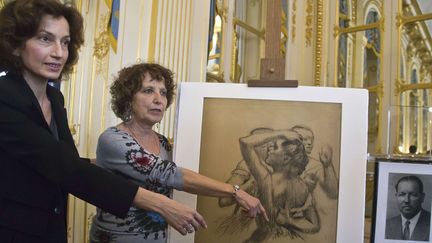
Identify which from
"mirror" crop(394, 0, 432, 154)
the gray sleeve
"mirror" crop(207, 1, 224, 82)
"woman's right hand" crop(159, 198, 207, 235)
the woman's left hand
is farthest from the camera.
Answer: "mirror" crop(394, 0, 432, 154)

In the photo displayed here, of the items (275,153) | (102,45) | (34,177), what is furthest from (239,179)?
(102,45)

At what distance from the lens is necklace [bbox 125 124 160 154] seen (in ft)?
4.68

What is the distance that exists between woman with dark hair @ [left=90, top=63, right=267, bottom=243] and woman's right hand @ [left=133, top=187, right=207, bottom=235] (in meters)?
0.02

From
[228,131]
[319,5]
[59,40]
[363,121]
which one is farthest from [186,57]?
[319,5]

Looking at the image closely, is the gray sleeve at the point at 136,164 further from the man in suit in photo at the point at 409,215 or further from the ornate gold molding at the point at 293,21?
the ornate gold molding at the point at 293,21

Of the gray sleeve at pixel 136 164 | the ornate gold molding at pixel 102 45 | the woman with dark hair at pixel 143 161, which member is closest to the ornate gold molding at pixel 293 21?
the ornate gold molding at pixel 102 45

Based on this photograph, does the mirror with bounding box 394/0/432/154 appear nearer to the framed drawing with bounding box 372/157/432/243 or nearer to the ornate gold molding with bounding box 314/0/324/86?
the ornate gold molding with bounding box 314/0/324/86

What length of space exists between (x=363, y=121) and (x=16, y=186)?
3.48 feet

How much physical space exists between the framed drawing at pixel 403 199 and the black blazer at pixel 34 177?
86 cm

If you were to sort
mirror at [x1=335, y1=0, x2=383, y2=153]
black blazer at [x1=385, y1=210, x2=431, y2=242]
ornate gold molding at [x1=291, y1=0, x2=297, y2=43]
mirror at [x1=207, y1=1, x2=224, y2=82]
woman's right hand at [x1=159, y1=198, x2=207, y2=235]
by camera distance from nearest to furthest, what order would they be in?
woman's right hand at [x1=159, y1=198, x2=207, y2=235] → black blazer at [x1=385, y1=210, x2=431, y2=242] → mirror at [x1=207, y1=1, x2=224, y2=82] → mirror at [x1=335, y1=0, x2=383, y2=153] → ornate gold molding at [x1=291, y1=0, x2=297, y2=43]

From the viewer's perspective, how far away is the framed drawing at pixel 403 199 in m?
1.51

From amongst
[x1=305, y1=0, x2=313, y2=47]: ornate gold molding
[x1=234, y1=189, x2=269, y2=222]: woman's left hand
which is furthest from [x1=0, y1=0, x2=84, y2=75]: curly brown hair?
[x1=305, y1=0, x2=313, y2=47]: ornate gold molding

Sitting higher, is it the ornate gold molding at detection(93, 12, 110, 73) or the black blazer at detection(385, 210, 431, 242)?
the ornate gold molding at detection(93, 12, 110, 73)

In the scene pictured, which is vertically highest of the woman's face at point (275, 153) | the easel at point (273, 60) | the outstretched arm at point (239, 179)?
the easel at point (273, 60)
